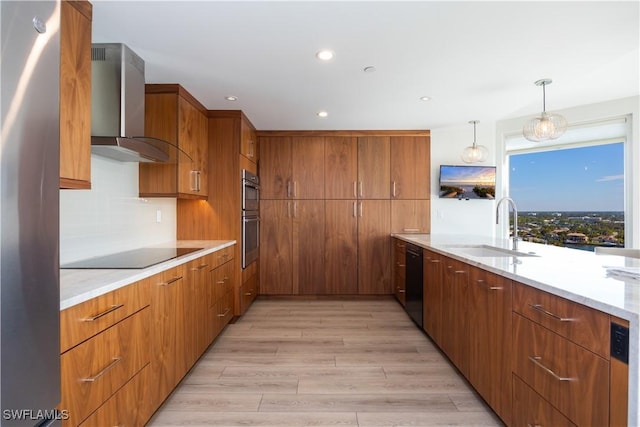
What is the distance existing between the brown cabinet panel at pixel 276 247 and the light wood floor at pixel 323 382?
1030mm

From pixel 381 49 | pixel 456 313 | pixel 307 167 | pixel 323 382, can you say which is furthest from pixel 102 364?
pixel 307 167

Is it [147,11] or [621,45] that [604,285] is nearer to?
[621,45]

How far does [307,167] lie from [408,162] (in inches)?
56.7

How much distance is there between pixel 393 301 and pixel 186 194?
296 cm

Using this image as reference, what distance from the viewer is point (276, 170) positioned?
4.41 metres

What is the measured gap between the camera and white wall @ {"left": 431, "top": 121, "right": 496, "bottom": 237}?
175 inches

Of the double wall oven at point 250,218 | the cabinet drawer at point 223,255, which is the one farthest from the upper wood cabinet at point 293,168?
the cabinet drawer at point 223,255

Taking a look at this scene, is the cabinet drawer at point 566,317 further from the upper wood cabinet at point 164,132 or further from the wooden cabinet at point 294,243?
the wooden cabinet at point 294,243

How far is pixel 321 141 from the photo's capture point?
4.41 meters

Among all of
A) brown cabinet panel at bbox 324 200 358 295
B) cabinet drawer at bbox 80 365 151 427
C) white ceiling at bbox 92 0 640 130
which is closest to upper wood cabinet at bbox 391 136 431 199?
brown cabinet panel at bbox 324 200 358 295

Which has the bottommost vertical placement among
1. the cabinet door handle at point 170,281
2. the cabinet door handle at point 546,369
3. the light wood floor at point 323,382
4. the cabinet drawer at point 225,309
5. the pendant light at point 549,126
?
the light wood floor at point 323,382

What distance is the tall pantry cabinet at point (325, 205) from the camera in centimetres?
439

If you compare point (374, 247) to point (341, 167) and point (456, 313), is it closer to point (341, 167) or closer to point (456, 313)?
point (341, 167)

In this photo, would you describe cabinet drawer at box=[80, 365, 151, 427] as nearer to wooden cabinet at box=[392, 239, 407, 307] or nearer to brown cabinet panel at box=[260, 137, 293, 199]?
wooden cabinet at box=[392, 239, 407, 307]
